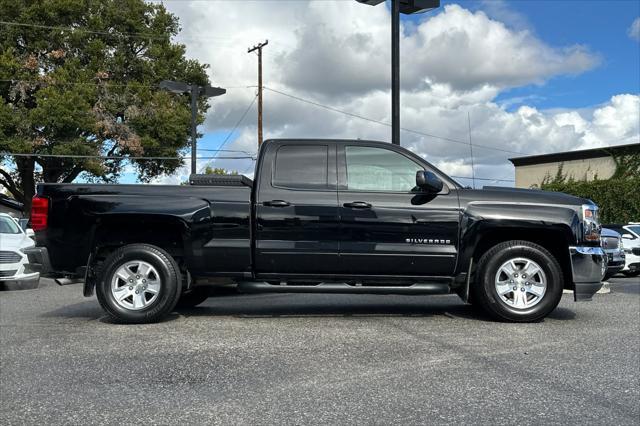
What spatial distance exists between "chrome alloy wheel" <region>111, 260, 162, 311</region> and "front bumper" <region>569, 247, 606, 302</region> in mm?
4276

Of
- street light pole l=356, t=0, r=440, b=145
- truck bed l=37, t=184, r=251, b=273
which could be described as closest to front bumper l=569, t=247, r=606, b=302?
truck bed l=37, t=184, r=251, b=273

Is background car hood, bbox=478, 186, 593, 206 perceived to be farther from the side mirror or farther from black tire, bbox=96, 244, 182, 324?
black tire, bbox=96, 244, 182, 324

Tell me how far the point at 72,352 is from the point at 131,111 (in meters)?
27.3

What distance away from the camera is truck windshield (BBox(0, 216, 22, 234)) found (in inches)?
498

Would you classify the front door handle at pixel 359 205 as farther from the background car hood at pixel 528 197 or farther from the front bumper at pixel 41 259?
the front bumper at pixel 41 259

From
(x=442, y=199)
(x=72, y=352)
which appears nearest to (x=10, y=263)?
(x=72, y=352)

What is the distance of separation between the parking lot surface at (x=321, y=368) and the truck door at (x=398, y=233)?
0.62 metres

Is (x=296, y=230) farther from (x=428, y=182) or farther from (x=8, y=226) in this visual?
(x=8, y=226)

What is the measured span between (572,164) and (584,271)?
92.9ft

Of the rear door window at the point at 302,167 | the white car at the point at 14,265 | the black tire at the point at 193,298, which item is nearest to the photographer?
the rear door window at the point at 302,167

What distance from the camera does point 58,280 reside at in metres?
6.48

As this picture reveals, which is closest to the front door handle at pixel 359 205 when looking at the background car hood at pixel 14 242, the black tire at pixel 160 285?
the black tire at pixel 160 285

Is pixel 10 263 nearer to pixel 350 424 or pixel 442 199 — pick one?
pixel 442 199

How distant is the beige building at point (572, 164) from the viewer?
30.3 metres
